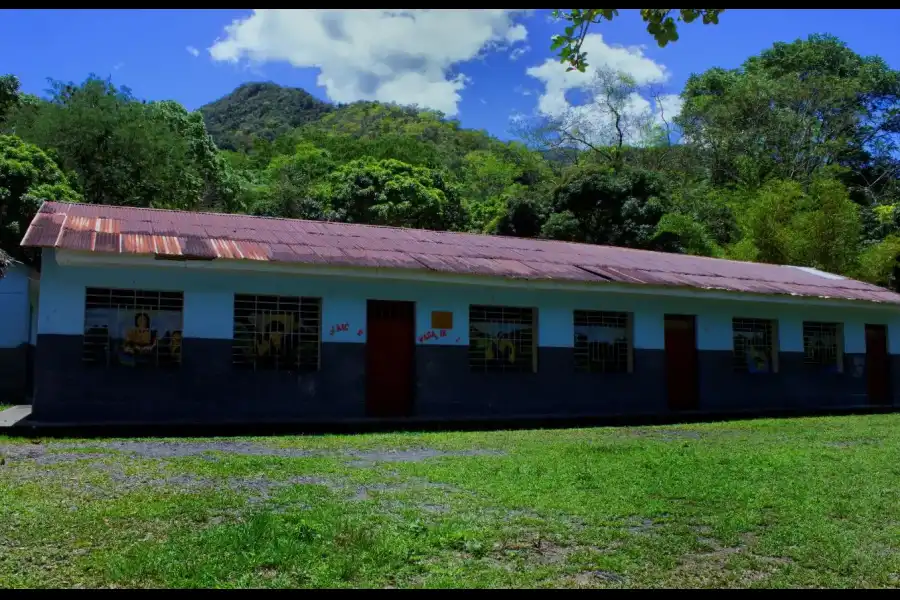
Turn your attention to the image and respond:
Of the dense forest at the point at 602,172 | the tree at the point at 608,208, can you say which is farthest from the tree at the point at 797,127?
the tree at the point at 608,208

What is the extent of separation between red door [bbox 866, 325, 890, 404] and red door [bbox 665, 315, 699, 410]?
5.51 meters

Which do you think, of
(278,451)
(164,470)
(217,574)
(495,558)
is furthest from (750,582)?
(278,451)

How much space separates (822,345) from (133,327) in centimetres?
1442

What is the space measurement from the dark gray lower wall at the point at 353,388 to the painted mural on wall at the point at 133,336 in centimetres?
19

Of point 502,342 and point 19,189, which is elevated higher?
point 19,189

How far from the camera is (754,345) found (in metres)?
16.5

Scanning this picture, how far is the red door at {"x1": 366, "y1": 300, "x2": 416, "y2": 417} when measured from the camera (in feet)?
42.5

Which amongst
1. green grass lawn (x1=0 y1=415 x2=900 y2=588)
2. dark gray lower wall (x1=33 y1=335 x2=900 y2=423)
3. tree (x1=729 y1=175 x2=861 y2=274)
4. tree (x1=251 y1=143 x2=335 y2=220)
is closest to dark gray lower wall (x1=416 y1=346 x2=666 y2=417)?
dark gray lower wall (x1=33 y1=335 x2=900 y2=423)

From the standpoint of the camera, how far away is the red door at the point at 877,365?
18359 millimetres

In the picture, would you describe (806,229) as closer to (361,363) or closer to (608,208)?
(608,208)

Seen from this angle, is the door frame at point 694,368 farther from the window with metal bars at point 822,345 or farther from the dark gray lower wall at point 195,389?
the dark gray lower wall at point 195,389

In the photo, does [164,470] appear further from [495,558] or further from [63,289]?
[63,289]

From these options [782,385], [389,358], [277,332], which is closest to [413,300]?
[389,358]

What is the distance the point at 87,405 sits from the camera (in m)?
10.9
